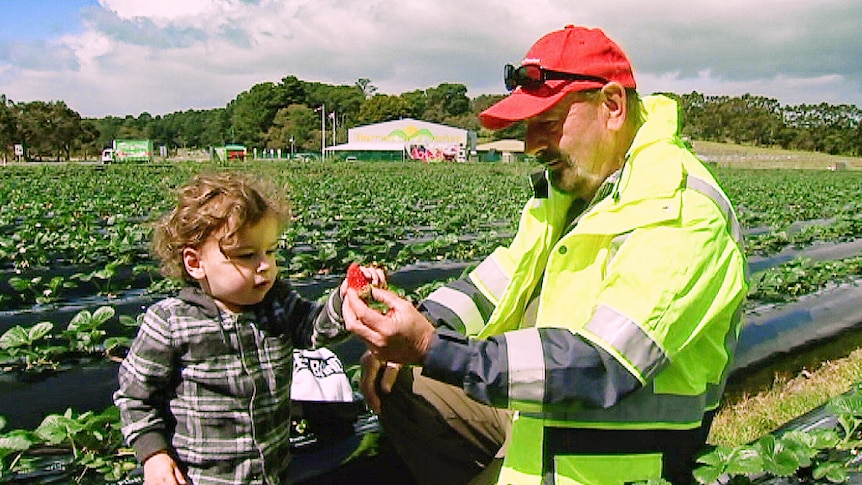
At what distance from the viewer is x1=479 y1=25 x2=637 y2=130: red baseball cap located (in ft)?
6.20

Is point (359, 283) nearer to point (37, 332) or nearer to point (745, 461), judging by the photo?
point (745, 461)

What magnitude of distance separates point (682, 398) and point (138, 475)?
1665 mm

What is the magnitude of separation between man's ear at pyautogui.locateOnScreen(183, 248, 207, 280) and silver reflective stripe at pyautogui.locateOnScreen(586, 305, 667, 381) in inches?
40.0

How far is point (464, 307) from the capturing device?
2441 millimetres

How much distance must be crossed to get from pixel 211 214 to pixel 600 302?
974mm

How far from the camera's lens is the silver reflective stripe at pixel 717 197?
1.78 metres

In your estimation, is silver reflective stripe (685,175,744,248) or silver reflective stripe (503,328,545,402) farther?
silver reflective stripe (685,175,744,248)

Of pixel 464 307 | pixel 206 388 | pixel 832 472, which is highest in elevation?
pixel 464 307

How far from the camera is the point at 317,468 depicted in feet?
8.39

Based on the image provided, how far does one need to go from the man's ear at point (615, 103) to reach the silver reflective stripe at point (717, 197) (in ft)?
0.81

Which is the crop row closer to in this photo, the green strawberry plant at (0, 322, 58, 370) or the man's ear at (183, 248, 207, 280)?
the man's ear at (183, 248, 207, 280)

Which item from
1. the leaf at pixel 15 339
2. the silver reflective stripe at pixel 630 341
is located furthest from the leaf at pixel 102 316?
the silver reflective stripe at pixel 630 341

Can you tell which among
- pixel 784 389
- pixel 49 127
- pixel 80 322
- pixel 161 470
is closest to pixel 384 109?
pixel 49 127

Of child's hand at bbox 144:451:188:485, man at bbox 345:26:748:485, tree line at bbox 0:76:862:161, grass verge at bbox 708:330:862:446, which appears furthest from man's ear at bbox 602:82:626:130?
tree line at bbox 0:76:862:161
